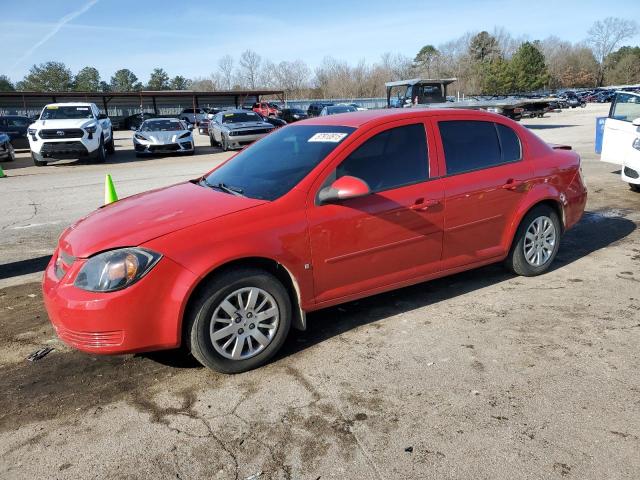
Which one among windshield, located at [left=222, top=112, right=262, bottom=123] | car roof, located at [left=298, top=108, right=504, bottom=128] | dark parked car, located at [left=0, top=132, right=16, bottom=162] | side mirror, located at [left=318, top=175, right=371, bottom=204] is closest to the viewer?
side mirror, located at [left=318, top=175, right=371, bottom=204]

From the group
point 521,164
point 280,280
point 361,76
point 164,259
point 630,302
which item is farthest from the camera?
point 361,76

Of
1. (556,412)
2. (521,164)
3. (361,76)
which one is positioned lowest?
(556,412)

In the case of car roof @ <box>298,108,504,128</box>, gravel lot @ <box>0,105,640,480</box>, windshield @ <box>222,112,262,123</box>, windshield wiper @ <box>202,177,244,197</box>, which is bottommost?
gravel lot @ <box>0,105,640,480</box>

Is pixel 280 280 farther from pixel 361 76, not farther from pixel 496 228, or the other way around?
pixel 361 76

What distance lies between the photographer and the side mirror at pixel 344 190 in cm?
364

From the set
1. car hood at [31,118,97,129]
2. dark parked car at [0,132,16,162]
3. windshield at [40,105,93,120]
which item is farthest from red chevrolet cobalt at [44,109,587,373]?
dark parked car at [0,132,16,162]

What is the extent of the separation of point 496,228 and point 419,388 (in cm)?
202

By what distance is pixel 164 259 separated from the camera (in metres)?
3.25

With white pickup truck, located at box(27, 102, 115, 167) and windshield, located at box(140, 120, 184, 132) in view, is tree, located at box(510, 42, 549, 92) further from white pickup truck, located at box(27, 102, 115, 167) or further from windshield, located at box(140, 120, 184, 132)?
white pickup truck, located at box(27, 102, 115, 167)

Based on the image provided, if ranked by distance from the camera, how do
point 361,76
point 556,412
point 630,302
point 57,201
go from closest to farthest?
point 556,412 → point 630,302 → point 57,201 → point 361,76

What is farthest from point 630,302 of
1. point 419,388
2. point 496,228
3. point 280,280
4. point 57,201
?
point 57,201

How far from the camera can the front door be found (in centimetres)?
378

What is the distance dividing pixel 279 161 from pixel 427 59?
114638 mm

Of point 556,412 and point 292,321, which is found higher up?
point 292,321
